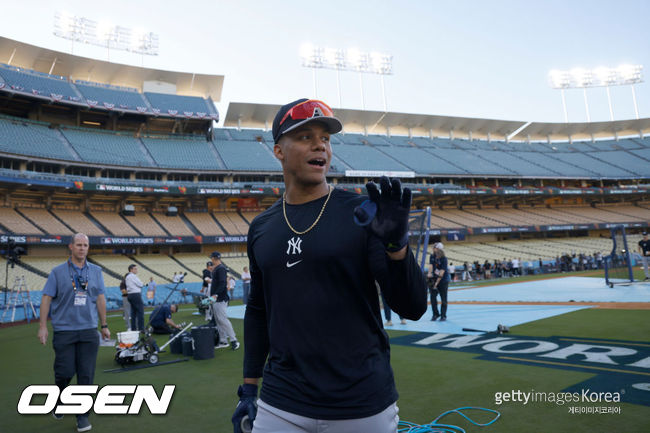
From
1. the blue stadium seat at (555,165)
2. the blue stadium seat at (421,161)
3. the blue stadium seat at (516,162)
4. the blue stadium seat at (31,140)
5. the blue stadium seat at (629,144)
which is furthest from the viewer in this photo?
the blue stadium seat at (629,144)

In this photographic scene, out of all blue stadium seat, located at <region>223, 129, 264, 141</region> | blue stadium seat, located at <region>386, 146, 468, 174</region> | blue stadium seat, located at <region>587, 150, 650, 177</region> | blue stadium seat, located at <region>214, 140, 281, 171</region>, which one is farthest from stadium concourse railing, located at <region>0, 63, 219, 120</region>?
blue stadium seat, located at <region>587, 150, 650, 177</region>

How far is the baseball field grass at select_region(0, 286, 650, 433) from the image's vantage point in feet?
13.1

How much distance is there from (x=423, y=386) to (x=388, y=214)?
15.7ft

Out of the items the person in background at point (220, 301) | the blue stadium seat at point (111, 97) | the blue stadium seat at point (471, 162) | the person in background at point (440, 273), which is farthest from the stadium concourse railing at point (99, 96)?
the person in background at point (440, 273)

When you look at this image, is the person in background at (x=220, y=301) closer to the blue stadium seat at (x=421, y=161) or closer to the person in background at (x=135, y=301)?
the person in background at (x=135, y=301)

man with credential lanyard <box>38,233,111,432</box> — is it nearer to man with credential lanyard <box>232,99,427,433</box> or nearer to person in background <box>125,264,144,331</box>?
man with credential lanyard <box>232,99,427,433</box>

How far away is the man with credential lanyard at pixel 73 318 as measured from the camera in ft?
15.5

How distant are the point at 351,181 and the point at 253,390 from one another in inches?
1752

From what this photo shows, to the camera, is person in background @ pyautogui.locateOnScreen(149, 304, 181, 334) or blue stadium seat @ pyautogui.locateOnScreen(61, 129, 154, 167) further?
blue stadium seat @ pyautogui.locateOnScreen(61, 129, 154, 167)

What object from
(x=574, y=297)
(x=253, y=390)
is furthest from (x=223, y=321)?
(x=574, y=297)

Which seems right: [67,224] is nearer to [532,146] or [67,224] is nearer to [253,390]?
[253,390]

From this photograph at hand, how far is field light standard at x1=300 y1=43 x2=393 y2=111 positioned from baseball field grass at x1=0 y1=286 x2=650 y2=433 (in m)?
51.5

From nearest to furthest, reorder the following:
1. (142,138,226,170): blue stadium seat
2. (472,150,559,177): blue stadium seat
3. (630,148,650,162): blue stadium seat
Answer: (142,138,226,170): blue stadium seat → (472,150,559,177): blue stadium seat → (630,148,650,162): blue stadium seat

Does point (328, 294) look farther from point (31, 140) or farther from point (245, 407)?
point (31, 140)
